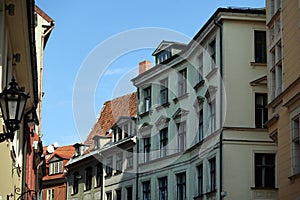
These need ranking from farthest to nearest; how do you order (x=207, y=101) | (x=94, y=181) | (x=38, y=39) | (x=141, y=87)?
(x=94, y=181), (x=141, y=87), (x=38, y=39), (x=207, y=101)

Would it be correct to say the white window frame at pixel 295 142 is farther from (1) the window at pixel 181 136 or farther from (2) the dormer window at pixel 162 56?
(2) the dormer window at pixel 162 56

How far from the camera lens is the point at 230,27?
110 ft

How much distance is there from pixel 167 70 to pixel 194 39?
17.7 feet

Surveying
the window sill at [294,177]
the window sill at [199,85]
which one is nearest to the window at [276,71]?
the window sill at [294,177]

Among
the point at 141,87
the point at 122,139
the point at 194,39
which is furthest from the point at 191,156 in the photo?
the point at 122,139

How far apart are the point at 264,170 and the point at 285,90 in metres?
9.55

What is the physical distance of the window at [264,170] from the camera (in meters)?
32.2

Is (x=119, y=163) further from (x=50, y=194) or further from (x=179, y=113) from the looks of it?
(x=50, y=194)

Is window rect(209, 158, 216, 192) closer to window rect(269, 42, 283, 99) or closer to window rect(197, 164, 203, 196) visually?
window rect(197, 164, 203, 196)

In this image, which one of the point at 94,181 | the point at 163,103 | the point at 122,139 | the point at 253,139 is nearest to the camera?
the point at 253,139

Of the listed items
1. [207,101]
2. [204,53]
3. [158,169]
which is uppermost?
[204,53]

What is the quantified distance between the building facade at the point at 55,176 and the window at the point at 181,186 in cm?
2465

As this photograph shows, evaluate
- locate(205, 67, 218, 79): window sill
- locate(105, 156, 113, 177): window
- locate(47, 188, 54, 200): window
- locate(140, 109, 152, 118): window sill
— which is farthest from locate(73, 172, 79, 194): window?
locate(205, 67, 218, 79): window sill

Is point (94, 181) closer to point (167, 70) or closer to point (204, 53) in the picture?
point (167, 70)
